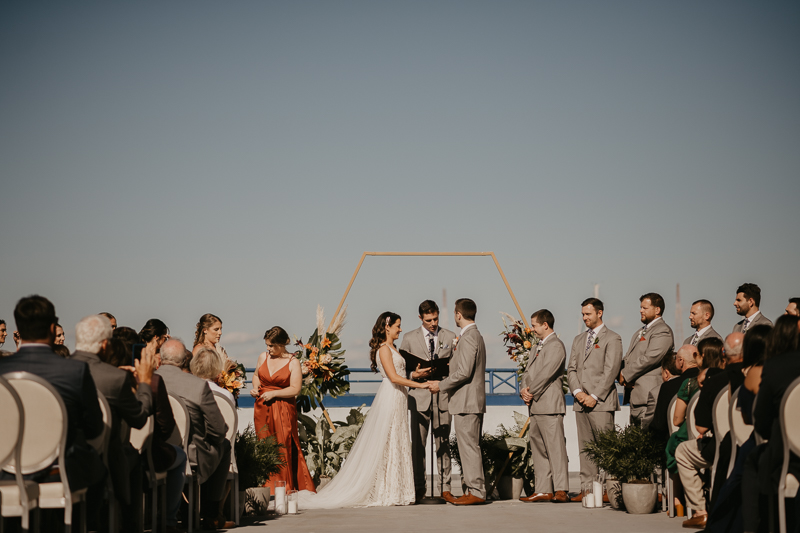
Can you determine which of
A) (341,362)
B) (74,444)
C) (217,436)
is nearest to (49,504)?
(74,444)

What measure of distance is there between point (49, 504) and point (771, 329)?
3953 millimetres

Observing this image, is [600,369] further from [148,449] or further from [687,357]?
[148,449]

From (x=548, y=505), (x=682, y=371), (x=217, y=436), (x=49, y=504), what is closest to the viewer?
(x=49, y=504)

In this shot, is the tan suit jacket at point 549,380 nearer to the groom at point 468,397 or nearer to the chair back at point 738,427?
the groom at point 468,397

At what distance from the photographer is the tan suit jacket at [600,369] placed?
848 cm

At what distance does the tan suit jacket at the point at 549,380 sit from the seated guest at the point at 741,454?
3.48 metres

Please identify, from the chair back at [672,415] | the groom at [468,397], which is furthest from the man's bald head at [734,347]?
the groom at [468,397]

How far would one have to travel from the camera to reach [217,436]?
6.39 meters

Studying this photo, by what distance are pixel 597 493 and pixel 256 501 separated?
3.07 m

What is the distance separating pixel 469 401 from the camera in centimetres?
843

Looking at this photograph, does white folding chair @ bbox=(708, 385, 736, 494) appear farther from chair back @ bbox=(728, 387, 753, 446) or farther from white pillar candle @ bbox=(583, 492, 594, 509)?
white pillar candle @ bbox=(583, 492, 594, 509)

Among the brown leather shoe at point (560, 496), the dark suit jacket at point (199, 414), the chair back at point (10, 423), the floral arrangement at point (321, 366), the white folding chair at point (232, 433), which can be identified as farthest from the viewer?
the floral arrangement at point (321, 366)

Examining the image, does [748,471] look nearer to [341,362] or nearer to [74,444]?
[74,444]

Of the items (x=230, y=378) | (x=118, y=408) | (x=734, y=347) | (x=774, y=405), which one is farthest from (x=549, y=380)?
(x=118, y=408)
